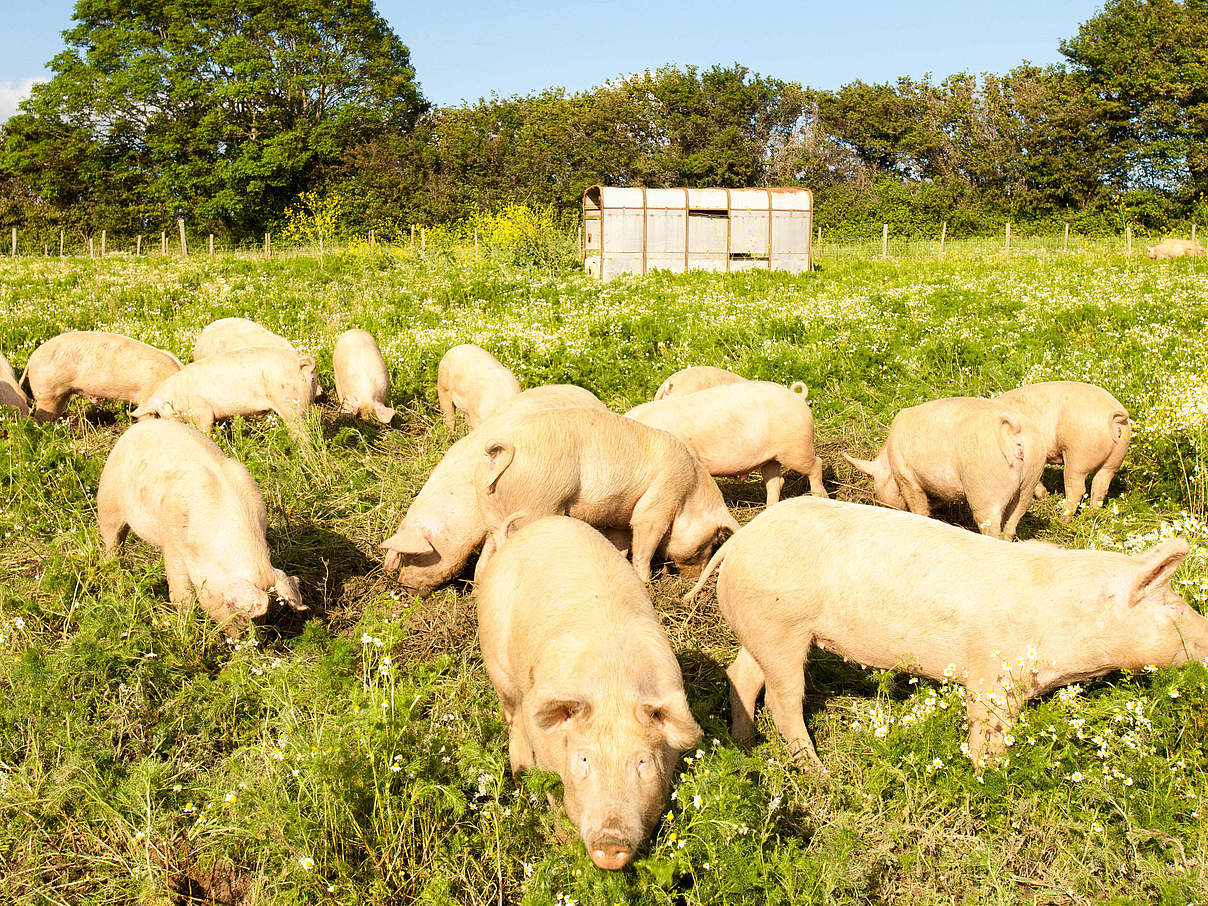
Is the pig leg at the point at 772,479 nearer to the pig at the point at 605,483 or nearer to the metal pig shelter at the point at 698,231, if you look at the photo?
the pig at the point at 605,483

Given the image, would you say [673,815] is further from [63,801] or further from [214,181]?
[214,181]

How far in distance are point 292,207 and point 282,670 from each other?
45950 millimetres

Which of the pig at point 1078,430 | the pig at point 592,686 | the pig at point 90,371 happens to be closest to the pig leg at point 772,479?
the pig at point 1078,430

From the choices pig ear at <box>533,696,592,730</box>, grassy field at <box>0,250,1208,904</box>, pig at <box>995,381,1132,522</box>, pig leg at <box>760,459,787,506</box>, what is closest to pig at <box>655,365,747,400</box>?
pig leg at <box>760,459,787,506</box>

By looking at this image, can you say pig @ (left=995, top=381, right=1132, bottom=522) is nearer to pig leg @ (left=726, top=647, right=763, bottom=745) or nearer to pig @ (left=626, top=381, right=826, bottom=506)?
pig @ (left=626, top=381, right=826, bottom=506)

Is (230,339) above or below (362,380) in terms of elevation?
above

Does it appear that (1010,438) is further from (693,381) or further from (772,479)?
(693,381)

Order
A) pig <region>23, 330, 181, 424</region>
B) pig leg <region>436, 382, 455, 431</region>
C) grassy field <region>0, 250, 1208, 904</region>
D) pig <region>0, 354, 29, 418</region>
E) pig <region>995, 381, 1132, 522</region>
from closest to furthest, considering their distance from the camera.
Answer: grassy field <region>0, 250, 1208, 904</region>
pig <region>995, 381, 1132, 522</region>
pig <region>0, 354, 29, 418</region>
pig <region>23, 330, 181, 424</region>
pig leg <region>436, 382, 455, 431</region>

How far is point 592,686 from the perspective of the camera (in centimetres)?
346

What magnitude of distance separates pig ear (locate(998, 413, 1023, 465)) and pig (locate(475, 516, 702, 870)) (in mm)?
3827

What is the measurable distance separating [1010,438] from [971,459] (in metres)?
0.31

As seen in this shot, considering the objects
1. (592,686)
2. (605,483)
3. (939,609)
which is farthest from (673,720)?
(605,483)

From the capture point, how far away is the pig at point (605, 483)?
6.12m

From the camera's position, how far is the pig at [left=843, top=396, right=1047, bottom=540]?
693cm
